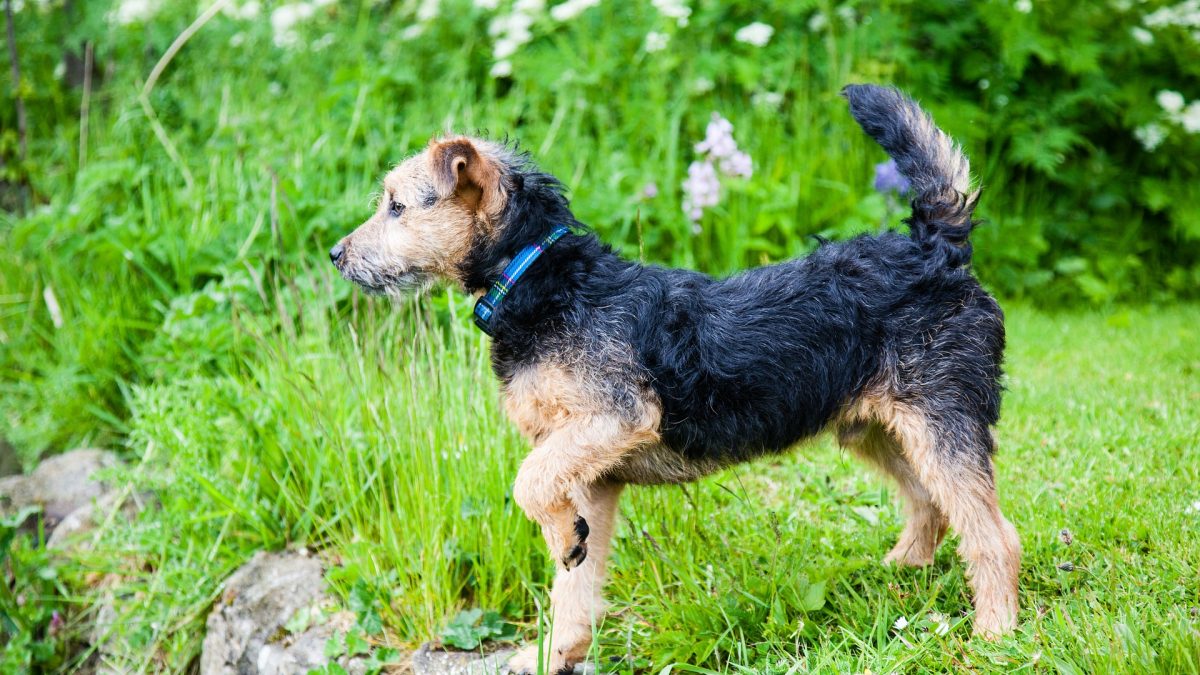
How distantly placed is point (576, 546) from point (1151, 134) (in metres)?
6.52

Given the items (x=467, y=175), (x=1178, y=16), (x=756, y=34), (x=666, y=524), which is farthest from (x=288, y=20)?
(x=1178, y=16)

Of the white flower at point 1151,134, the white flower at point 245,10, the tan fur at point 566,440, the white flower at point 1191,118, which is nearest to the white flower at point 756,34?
the white flower at point 1151,134

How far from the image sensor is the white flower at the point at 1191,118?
7418 mm

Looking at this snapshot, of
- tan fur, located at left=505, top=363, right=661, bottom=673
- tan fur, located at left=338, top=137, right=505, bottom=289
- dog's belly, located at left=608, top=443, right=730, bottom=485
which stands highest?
tan fur, located at left=338, top=137, right=505, bottom=289

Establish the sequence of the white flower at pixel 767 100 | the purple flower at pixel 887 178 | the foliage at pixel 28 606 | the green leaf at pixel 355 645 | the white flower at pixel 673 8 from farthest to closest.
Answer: the white flower at pixel 767 100 < the white flower at pixel 673 8 < the purple flower at pixel 887 178 < the foliage at pixel 28 606 < the green leaf at pixel 355 645

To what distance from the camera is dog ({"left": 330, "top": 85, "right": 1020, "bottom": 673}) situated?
3422 millimetres

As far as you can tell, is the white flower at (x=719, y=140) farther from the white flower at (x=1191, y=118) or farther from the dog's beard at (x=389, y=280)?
the white flower at (x=1191, y=118)

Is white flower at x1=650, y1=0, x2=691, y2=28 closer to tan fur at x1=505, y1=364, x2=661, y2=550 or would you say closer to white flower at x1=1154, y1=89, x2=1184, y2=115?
white flower at x1=1154, y1=89, x2=1184, y2=115

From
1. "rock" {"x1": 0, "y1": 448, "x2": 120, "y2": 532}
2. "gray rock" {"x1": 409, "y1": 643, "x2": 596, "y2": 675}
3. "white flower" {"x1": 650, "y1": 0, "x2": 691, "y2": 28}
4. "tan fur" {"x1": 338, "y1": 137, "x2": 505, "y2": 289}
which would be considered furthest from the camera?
"white flower" {"x1": 650, "y1": 0, "x2": 691, "y2": 28}

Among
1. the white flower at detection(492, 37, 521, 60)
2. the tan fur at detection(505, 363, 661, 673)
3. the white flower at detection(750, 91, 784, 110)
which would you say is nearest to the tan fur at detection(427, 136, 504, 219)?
the tan fur at detection(505, 363, 661, 673)

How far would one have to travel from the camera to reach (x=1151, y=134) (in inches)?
303

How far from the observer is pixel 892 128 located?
3.65 m

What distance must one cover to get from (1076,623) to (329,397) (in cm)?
344

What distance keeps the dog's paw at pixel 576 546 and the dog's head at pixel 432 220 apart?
38.9 inches
